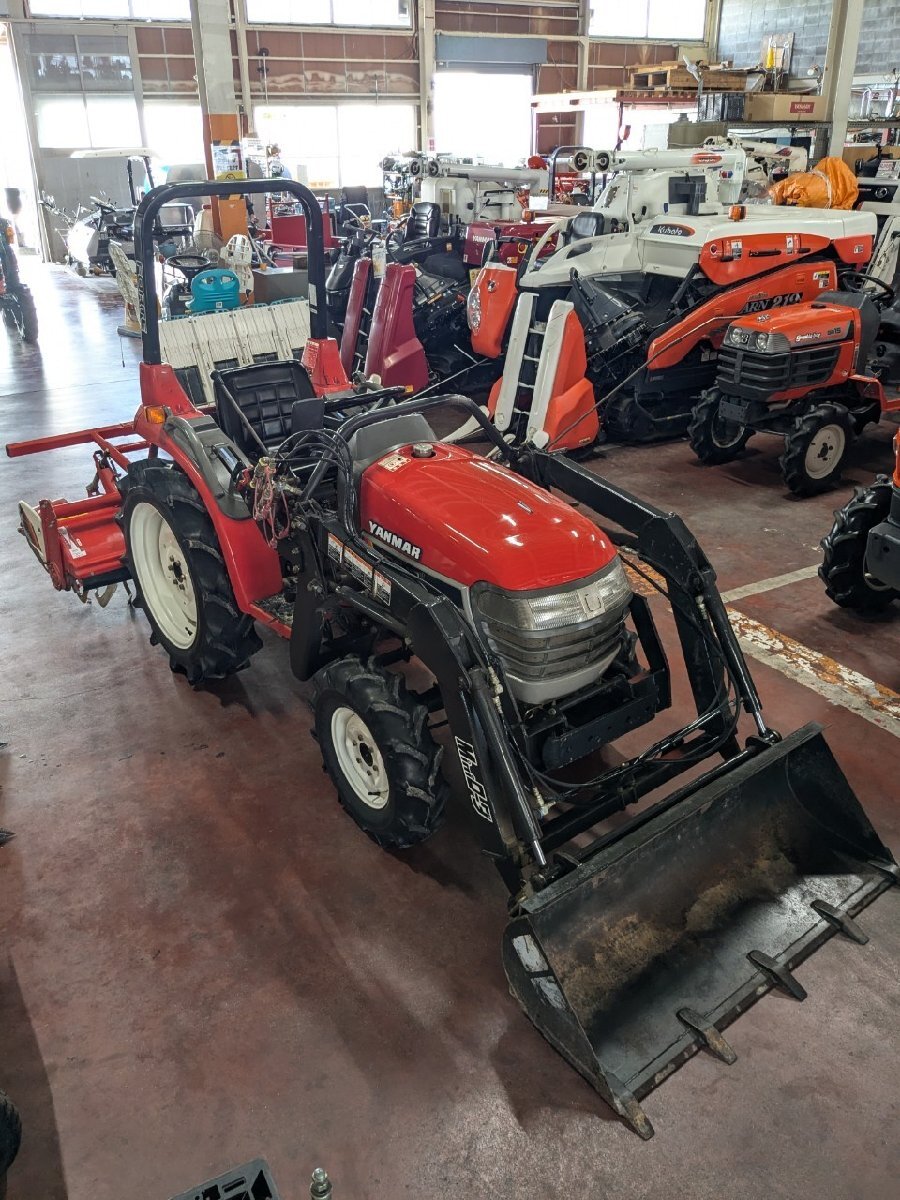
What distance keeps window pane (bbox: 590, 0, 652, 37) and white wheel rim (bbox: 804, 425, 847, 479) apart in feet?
58.4

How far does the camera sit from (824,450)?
600 centimetres

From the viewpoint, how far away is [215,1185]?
159cm

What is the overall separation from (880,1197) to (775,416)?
5.04 m

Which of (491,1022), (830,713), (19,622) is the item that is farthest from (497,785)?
(19,622)

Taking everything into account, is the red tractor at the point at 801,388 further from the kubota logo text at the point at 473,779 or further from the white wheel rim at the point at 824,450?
the kubota logo text at the point at 473,779

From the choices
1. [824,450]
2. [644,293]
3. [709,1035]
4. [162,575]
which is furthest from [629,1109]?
[644,293]

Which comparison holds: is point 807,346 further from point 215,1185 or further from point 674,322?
point 215,1185

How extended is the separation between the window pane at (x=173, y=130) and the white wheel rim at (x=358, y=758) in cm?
1782

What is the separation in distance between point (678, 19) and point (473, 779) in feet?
75.5

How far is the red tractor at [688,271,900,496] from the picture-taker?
565 centimetres

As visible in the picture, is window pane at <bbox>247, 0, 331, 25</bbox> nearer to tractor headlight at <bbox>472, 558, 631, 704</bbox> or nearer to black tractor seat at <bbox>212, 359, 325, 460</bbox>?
black tractor seat at <bbox>212, 359, 325, 460</bbox>

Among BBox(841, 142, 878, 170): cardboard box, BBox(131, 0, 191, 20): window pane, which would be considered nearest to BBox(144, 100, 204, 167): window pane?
BBox(131, 0, 191, 20): window pane

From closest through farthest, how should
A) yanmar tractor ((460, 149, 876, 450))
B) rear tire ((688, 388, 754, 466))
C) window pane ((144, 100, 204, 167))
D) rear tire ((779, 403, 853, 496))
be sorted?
rear tire ((779, 403, 853, 496)) < yanmar tractor ((460, 149, 876, 450)) < rear tire ((688, 388, 754, 466)) < window pane ((144, 100, 204, 167))

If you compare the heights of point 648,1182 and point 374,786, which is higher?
point 374,786
